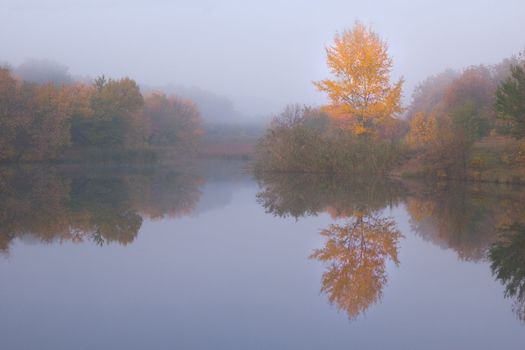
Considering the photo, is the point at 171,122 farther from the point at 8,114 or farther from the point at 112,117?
the point at 8,114

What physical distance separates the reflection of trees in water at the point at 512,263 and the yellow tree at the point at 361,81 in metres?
18.2

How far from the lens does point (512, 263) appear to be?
324 inches

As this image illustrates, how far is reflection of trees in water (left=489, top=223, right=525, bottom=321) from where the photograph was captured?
21.8 ft

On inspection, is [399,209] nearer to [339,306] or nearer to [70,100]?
[339,306]

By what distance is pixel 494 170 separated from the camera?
1001 inches

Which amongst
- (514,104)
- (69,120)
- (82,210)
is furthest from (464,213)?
(69,120)

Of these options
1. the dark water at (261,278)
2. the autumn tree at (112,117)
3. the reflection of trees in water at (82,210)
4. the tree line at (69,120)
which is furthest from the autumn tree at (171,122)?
the dark water at (261,278)

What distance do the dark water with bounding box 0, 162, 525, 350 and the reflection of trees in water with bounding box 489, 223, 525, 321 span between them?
0.03 meters

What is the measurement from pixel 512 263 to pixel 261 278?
4047mm

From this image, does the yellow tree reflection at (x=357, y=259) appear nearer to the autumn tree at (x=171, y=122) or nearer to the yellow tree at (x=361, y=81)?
the yellow tree at (x=361, y=81)

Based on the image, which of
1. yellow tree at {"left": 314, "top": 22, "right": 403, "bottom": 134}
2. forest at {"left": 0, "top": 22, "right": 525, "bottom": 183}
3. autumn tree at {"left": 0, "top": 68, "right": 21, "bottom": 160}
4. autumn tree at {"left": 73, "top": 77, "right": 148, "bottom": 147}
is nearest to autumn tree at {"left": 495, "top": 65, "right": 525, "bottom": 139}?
forest at {"left": 0, "top": 22, "right": 525, "bottom": 183}

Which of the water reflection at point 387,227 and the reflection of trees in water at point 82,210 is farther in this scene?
the reflection of trees in water at point 82,210

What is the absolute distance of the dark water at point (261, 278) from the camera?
17.1ft

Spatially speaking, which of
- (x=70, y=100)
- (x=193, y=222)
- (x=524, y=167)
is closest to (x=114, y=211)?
(x=193, y=222)
